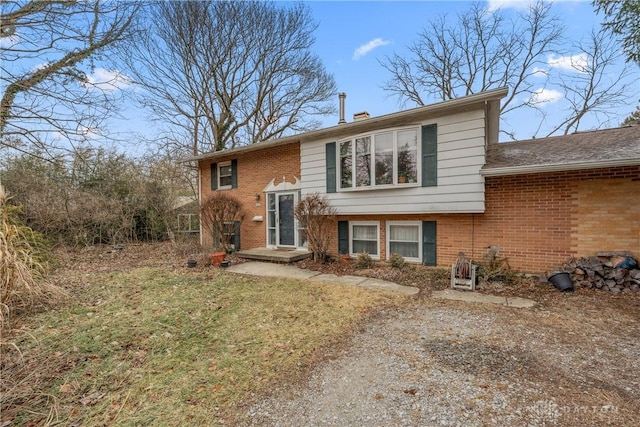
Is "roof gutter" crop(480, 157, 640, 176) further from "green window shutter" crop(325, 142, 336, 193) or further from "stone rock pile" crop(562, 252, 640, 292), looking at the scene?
"green window shutter" crop(325, 142, 336, 193)

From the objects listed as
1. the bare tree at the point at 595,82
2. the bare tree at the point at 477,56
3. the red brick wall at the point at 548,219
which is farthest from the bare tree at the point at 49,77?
the bare tree at the point at 595,82

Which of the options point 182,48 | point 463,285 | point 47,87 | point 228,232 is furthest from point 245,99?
point 463,285

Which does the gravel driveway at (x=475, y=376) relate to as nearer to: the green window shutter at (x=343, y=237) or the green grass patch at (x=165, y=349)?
the green grass patch at (x=165, y=349)

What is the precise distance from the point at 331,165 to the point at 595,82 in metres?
14.5

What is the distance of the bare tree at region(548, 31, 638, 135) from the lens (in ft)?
42.8

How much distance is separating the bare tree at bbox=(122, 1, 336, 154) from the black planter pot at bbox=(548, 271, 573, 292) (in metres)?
14.6

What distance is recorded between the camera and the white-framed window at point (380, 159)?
6.89m

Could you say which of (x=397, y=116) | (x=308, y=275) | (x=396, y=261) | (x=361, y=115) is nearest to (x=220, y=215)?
(x=308, y=275)

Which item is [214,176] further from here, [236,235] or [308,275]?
[308,275]

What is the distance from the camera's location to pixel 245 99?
52.9ft

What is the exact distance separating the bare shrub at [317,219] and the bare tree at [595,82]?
14069mm

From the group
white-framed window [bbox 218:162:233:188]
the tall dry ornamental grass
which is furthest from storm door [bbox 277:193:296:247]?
the tall dry ornamental grass

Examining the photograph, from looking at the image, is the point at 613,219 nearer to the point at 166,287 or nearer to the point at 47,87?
the point at 166,287

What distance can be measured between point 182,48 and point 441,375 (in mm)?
16420
